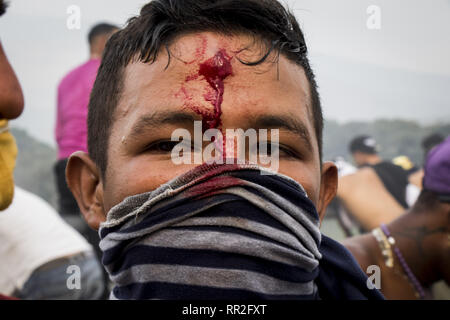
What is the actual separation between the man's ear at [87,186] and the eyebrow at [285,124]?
23.4 inches

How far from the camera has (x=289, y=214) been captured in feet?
3.90

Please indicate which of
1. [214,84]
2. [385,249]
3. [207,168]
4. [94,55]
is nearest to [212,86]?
[214,84]

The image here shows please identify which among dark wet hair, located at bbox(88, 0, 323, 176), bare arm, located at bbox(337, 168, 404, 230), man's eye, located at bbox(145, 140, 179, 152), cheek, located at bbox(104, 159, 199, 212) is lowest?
bare arm, located at bbox(337, 168, 404, 230)

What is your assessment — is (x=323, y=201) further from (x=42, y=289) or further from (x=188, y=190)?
(x=42, y=289)

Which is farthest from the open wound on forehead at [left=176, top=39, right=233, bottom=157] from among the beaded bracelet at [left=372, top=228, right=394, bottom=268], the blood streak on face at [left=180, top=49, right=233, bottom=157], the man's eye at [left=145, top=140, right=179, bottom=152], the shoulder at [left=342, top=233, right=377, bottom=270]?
the beaded bracelet at [left=372, top=228, right=394, bottom=268]

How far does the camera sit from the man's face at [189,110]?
126cm

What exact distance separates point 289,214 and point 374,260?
1440mm

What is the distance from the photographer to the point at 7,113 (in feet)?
5.51

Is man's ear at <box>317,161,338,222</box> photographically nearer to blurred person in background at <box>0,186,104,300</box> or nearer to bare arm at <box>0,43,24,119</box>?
bare arm at <box>0,43,24,119</box>

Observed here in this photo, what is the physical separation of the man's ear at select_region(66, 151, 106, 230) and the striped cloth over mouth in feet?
1.01

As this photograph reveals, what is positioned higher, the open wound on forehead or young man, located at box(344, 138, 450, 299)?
the open wound on forehead

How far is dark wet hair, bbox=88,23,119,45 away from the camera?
149 inches

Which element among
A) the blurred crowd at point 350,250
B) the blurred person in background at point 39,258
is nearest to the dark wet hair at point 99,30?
the blurred crowd at point 350,250

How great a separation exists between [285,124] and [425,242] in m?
1.57
